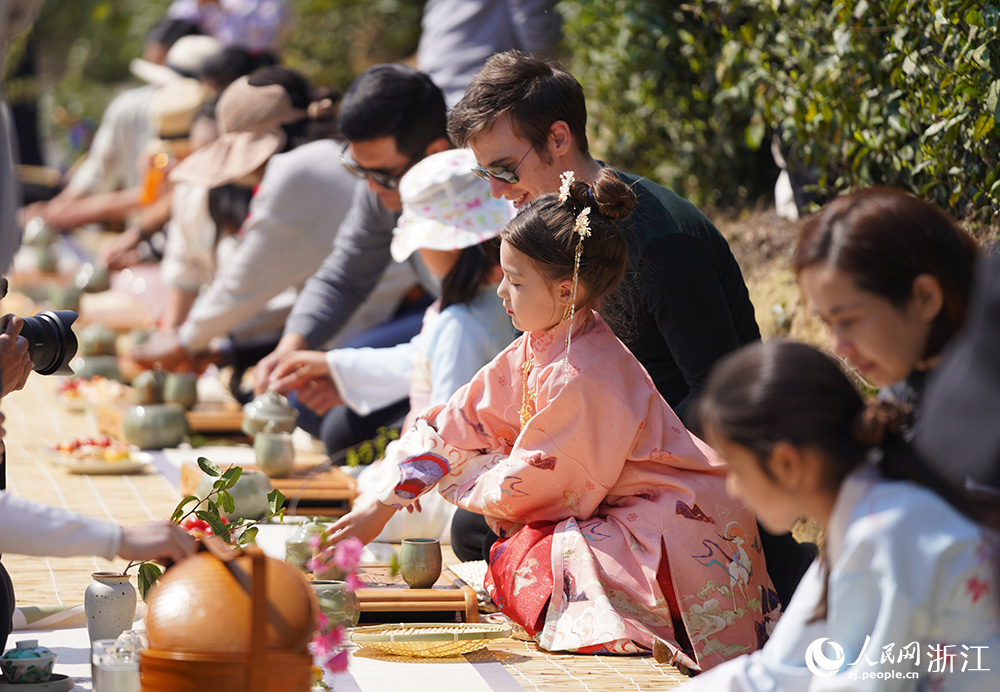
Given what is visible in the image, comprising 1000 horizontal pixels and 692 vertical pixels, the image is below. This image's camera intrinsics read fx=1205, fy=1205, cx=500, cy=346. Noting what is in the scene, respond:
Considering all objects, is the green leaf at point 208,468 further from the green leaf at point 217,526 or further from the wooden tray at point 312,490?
the wooden tray at point 312,490

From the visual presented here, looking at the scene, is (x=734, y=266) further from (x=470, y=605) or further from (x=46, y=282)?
(x=46, y=282)

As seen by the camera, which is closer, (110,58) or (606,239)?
(606,239)

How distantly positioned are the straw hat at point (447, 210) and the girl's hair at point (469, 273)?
0.08m

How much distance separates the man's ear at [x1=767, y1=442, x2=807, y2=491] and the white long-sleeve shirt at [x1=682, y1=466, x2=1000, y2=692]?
0.28 ft

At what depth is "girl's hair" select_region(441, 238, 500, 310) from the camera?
14.6 feet

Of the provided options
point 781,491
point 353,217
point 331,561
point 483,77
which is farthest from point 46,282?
point 781,491

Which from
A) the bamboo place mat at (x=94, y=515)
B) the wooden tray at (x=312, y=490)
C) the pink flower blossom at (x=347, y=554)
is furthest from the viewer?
the wooden tray at (x=312, y=490)

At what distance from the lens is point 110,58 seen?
2162cm

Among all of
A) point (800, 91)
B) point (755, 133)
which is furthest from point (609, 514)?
point (755, 133)

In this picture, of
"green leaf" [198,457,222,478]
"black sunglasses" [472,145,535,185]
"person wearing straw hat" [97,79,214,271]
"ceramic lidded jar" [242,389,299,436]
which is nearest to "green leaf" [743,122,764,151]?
"black sunglasses" [472,145,535,185]

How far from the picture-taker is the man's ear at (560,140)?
3658 millimetres

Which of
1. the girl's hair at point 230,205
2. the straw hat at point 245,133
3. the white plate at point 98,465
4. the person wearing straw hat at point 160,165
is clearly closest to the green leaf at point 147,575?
the white plate at point 98,465

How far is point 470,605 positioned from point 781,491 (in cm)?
148

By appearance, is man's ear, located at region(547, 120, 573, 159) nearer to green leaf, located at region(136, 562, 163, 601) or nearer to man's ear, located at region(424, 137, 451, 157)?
man's ear, located at region(424, 137, 451, 157)
